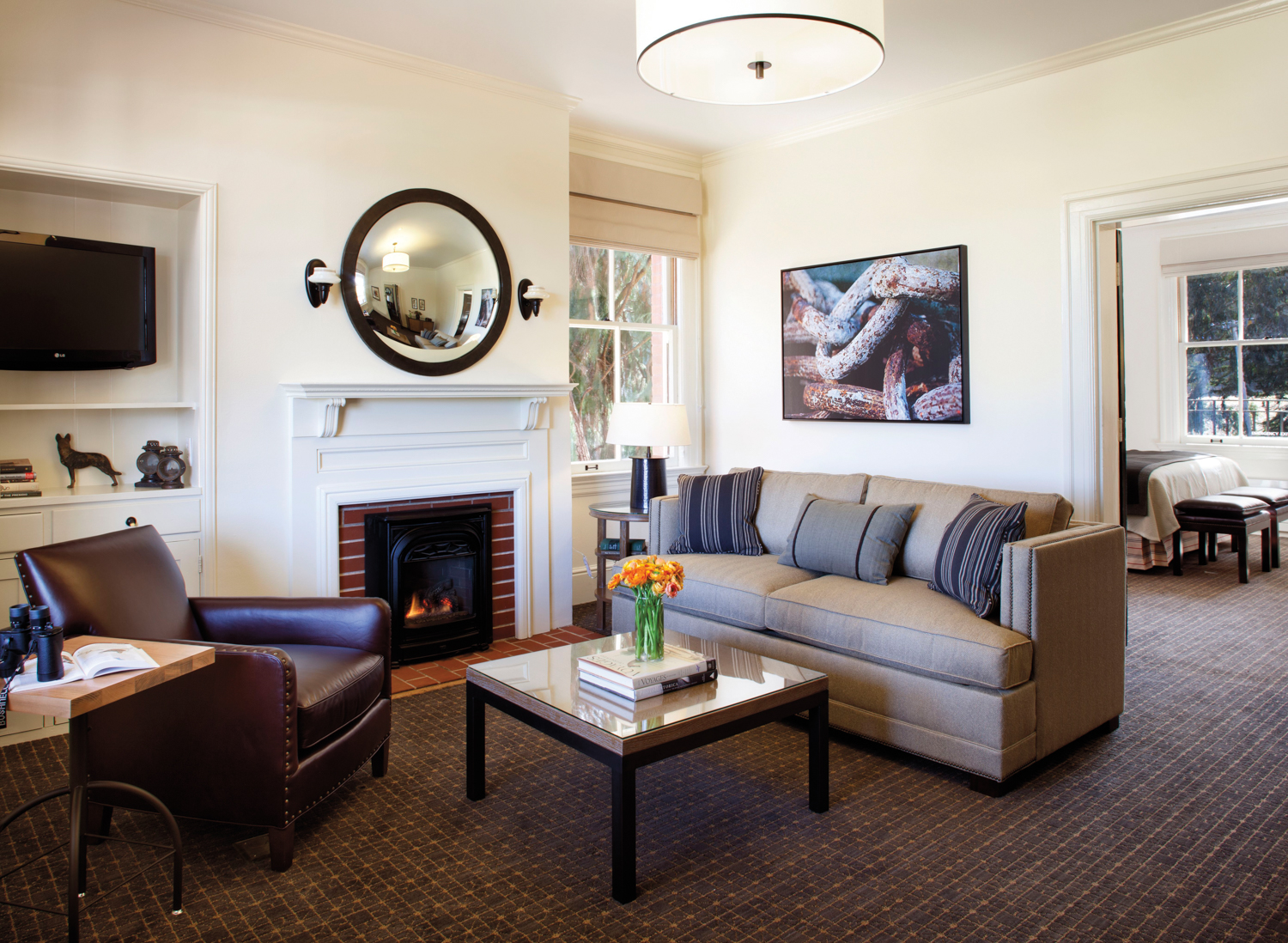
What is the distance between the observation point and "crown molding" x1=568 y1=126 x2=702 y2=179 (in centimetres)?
513

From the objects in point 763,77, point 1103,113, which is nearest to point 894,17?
point 1103,113

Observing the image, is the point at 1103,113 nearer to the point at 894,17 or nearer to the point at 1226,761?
the point at 894,17

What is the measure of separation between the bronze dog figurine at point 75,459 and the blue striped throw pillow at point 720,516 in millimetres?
2498

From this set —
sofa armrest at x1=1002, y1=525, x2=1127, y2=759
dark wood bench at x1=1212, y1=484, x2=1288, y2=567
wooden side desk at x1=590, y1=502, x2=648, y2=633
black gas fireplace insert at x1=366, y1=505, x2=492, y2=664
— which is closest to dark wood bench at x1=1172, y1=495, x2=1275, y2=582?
dark wood bench at x1=1212, y1=484, x2=1288, y2=567

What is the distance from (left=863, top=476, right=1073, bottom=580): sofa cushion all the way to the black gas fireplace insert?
201 cm

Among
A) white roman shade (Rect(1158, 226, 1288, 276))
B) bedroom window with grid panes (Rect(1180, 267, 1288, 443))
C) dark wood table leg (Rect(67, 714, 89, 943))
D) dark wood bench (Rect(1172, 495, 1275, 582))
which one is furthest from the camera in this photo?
bedroom window with grid panes (Rect(1180, 267, 1288, 443))

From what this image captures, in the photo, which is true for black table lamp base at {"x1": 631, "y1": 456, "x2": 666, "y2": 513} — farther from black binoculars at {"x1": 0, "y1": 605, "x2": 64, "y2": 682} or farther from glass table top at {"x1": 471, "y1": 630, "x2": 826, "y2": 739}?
black binoculars at {"x1": 0, "y1": 605, "x2": 64, "y2": 682}

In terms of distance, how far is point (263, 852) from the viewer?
238cm

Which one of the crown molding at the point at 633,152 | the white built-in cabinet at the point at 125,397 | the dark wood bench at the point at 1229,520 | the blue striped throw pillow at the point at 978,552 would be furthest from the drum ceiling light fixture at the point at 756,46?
the dark wood bench at the point at 1229,520

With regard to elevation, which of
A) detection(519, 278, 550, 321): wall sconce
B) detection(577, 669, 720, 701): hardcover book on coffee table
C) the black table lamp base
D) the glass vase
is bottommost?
detection(577, 669, 720, 701): hardcover book on coffee table

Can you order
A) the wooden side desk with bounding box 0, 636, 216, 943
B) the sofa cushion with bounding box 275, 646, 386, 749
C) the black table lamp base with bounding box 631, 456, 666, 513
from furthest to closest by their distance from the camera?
the black table lamp base with bounding box 631, 456, 666, 513 < the sofa cushion with bounding box 275, 646, 386, 749 < the wooden side desk with bounding box 0, 636, 216, 943

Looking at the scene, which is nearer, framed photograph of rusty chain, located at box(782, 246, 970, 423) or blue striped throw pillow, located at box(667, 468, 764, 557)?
blue striped throw pillow, located at box(667, 468, 764, 557)

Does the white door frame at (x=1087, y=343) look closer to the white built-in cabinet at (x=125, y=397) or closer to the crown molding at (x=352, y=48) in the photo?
the crown molding at (x=352, y=48)

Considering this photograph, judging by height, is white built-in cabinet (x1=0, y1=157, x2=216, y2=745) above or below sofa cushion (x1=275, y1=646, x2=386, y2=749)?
above
